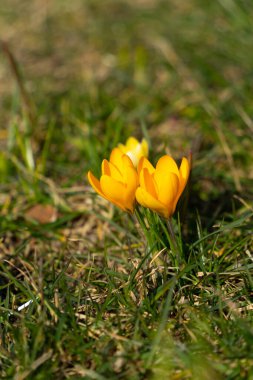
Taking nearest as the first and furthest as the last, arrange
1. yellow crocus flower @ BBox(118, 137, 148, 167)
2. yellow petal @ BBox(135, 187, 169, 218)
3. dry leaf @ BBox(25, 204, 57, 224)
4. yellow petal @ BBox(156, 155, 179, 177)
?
yellow petal @ BBox(135, 187, 169, 218) → yellow petal @ BBox(156, 155, 179, 177) → yellow crocus flower @ BBox(118, 137, 148, 167) → dry leaf @ BBox(25, 204, 57, 224)

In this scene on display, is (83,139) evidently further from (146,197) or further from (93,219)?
(146,197)

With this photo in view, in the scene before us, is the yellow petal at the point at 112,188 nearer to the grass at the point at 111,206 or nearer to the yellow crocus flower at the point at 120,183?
the yellow crocus flower at the point at 120,183

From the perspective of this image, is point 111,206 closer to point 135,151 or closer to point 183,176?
point 135,151

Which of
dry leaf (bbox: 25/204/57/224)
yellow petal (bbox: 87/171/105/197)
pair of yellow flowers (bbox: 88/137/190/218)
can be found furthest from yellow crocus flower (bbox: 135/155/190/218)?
dry leaf (bbox: 25/204/57/224)

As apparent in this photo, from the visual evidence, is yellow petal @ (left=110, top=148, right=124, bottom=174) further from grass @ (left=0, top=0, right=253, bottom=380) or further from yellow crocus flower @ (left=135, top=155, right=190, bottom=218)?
grass @ (left=0, top=0, right=253, bottom=380)

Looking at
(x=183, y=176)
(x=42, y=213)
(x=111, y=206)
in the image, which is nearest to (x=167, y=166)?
(x=183, y=176)

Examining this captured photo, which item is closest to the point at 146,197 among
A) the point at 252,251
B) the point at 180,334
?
the point at 180,334
